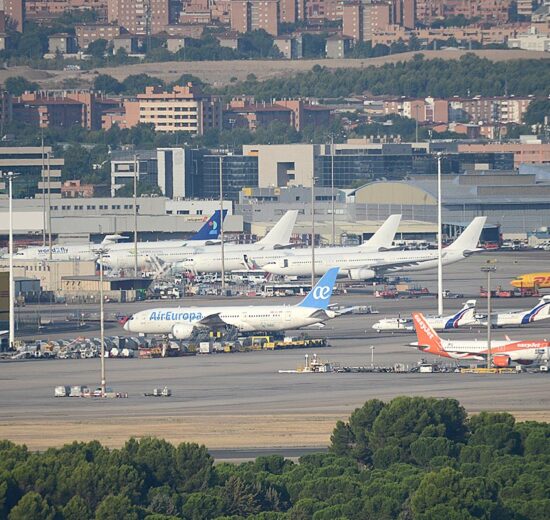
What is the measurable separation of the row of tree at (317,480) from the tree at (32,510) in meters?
0.03

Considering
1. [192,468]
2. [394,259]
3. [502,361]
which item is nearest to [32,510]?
[192,468]

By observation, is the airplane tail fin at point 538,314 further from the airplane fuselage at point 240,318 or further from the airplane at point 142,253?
the airplane at point 142,253

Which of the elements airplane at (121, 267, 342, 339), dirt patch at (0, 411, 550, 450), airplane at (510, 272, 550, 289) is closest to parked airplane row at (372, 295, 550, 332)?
airplane at (121, 267, 342, 339)

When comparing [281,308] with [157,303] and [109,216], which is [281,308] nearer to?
[157,303]

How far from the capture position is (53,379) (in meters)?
85.1

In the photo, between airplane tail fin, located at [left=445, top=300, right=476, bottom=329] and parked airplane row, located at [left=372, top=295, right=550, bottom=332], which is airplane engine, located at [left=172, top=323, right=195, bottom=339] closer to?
parked airplane row, located at [left=372, top=295, right=550, bottom=332]

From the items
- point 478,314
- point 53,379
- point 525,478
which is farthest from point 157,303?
point 525,478

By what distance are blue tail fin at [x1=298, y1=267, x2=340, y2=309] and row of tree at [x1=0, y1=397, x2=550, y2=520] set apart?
3236cm

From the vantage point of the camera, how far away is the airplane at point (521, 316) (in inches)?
3962

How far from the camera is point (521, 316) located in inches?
3976

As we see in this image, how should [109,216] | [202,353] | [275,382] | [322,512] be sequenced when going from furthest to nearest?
[109,216]
[202,353]
[275,382]
[322,512]

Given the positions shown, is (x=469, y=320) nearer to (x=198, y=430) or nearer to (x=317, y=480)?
(x=198, y=430)

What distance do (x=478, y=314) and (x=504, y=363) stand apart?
1839 cm

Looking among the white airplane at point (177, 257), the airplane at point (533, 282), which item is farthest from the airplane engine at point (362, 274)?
the white airplane at point (177, 257)
